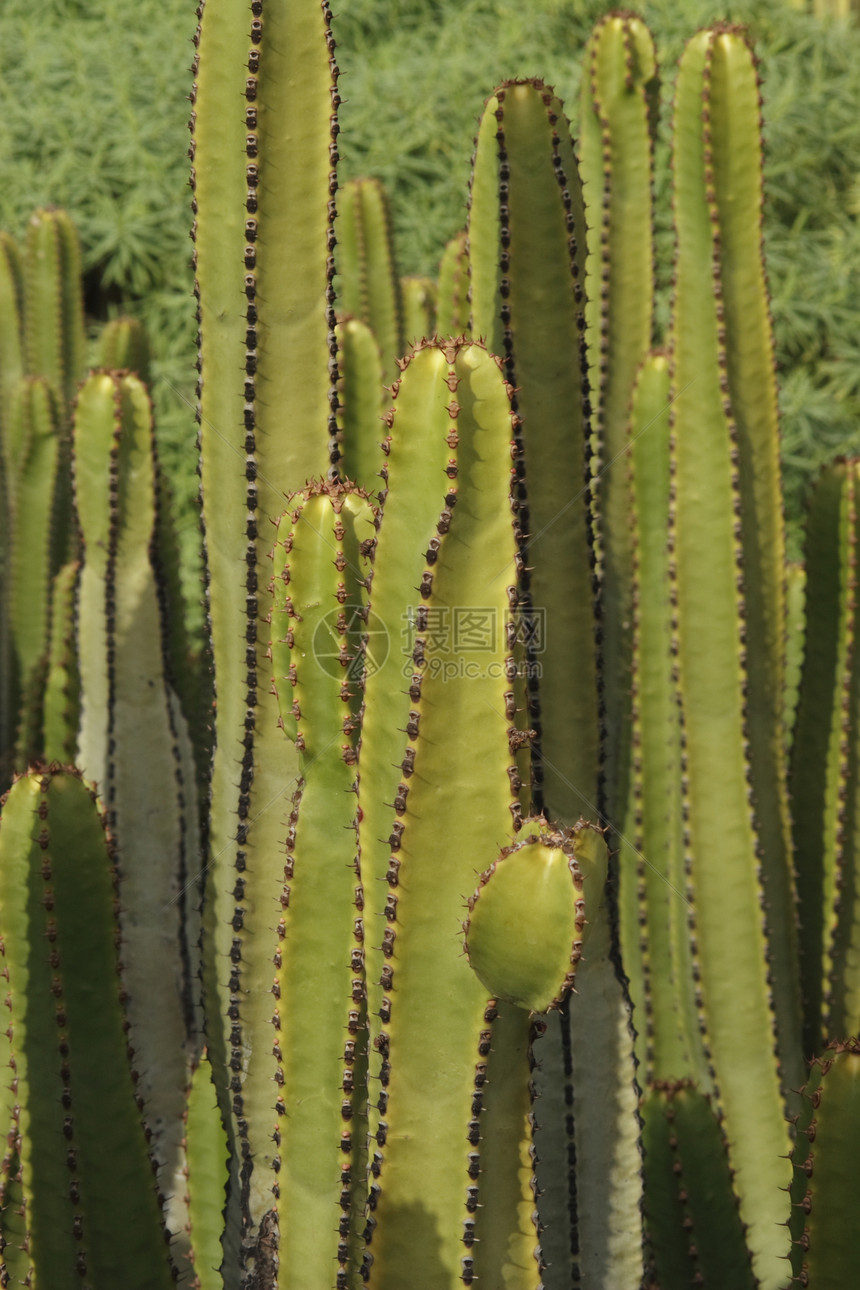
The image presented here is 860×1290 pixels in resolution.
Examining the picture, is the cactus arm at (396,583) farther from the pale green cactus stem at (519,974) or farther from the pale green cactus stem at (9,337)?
the pale green cactus stem at (9,337)

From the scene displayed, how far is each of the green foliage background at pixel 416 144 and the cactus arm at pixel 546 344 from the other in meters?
4.19

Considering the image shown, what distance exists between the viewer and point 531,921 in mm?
1428

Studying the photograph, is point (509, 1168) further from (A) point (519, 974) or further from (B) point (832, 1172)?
(B) point (832, 1172)

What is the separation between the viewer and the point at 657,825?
3092 mm

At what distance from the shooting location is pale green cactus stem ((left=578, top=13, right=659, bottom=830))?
3.08 meters

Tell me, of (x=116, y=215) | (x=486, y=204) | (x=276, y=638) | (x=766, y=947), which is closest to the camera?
(x=276, y=638)

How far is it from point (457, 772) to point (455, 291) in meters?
2.18

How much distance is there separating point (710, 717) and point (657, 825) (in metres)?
0.35

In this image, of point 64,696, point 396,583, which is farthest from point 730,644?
point 64,696

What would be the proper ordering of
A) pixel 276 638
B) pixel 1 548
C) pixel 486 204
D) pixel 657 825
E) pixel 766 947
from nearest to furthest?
1. pixel 276 638
2. pixel 486 204
3. pixel 766 947
4. pixel 657 825
5. pixel 1 548

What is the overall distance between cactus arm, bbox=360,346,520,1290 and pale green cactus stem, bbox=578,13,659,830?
1457mm

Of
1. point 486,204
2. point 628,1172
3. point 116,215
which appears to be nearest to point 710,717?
point 628,1172

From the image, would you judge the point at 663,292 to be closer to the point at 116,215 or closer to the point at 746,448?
the point at 116,215

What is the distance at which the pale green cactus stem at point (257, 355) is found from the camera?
2.07m
